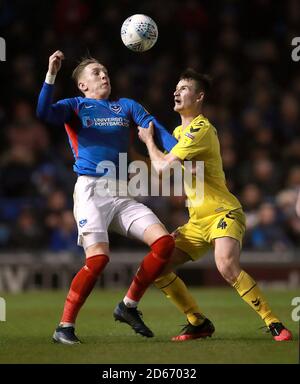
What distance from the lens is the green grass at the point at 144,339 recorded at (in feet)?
21.9

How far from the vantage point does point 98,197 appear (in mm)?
7734

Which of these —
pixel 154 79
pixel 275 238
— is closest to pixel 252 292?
pixel 275 238

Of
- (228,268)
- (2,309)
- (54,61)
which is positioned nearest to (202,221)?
(228,268)

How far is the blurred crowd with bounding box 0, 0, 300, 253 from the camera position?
49.0 ft

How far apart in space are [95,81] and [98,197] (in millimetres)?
977

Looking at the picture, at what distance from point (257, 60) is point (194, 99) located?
10.4m

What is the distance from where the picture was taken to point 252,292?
25.2 feet

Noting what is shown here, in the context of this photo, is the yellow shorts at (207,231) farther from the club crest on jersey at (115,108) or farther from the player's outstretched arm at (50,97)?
the player's outstretched arm at (50,97)

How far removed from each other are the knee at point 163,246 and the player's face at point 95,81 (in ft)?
4.27

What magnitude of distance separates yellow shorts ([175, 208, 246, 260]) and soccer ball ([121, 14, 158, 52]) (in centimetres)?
153

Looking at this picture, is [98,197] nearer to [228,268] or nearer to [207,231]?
[207,231]

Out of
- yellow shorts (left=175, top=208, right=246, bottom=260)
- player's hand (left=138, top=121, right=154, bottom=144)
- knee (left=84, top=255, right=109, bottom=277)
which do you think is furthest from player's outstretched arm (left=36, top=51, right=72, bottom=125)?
yellow shorts (left=175, top=208, right=246, bottom=260)

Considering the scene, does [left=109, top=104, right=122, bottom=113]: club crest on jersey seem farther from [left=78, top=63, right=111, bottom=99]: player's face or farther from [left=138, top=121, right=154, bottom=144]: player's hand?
[left=138, top=121, right=154, bottom=144]: player's hand

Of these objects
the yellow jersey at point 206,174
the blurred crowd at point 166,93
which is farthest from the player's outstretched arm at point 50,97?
the blurred crowd at point 166,93
